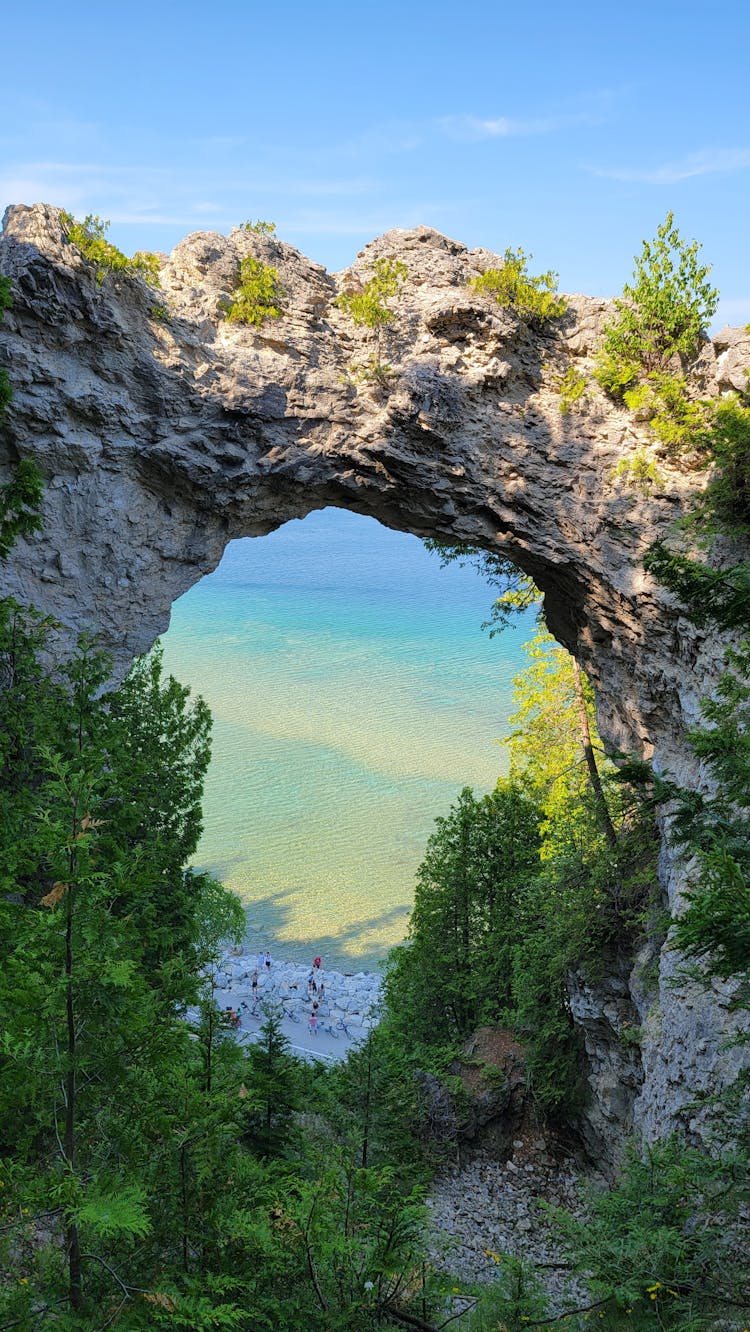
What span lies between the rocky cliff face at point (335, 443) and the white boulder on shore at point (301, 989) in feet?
36.6

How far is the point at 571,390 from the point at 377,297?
10.5 ft

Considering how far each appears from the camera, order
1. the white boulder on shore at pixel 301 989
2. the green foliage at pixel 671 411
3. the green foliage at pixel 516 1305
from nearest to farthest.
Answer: the green foliage at pixel 516 1305 < the green foliage at pixel 671 411 < the white boulder on shore at pixel 301 989

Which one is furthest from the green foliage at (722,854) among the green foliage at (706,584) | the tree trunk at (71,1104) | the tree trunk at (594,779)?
the tree trunk at (594,779)

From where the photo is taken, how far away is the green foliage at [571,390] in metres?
12.7

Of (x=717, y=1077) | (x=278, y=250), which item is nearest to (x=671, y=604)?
(x=717, y=1077)

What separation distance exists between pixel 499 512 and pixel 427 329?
2907 millimetres

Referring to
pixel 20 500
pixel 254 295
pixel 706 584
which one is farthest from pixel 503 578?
pixel 706 584

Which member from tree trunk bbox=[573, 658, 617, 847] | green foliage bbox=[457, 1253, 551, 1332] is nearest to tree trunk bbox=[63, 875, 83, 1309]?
green foliage bbox=[457, 1253, 551, 1332]

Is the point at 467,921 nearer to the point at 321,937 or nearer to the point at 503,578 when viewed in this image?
the point at 503,578

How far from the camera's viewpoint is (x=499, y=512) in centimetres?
1305

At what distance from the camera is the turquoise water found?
30156 mm

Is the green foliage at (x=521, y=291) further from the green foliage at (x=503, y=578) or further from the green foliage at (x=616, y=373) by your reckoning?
the green foliage at (x=503, y=578)

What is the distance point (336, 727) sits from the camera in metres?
43.8

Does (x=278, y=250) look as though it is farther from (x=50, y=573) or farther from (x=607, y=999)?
(x=607, y=999)
